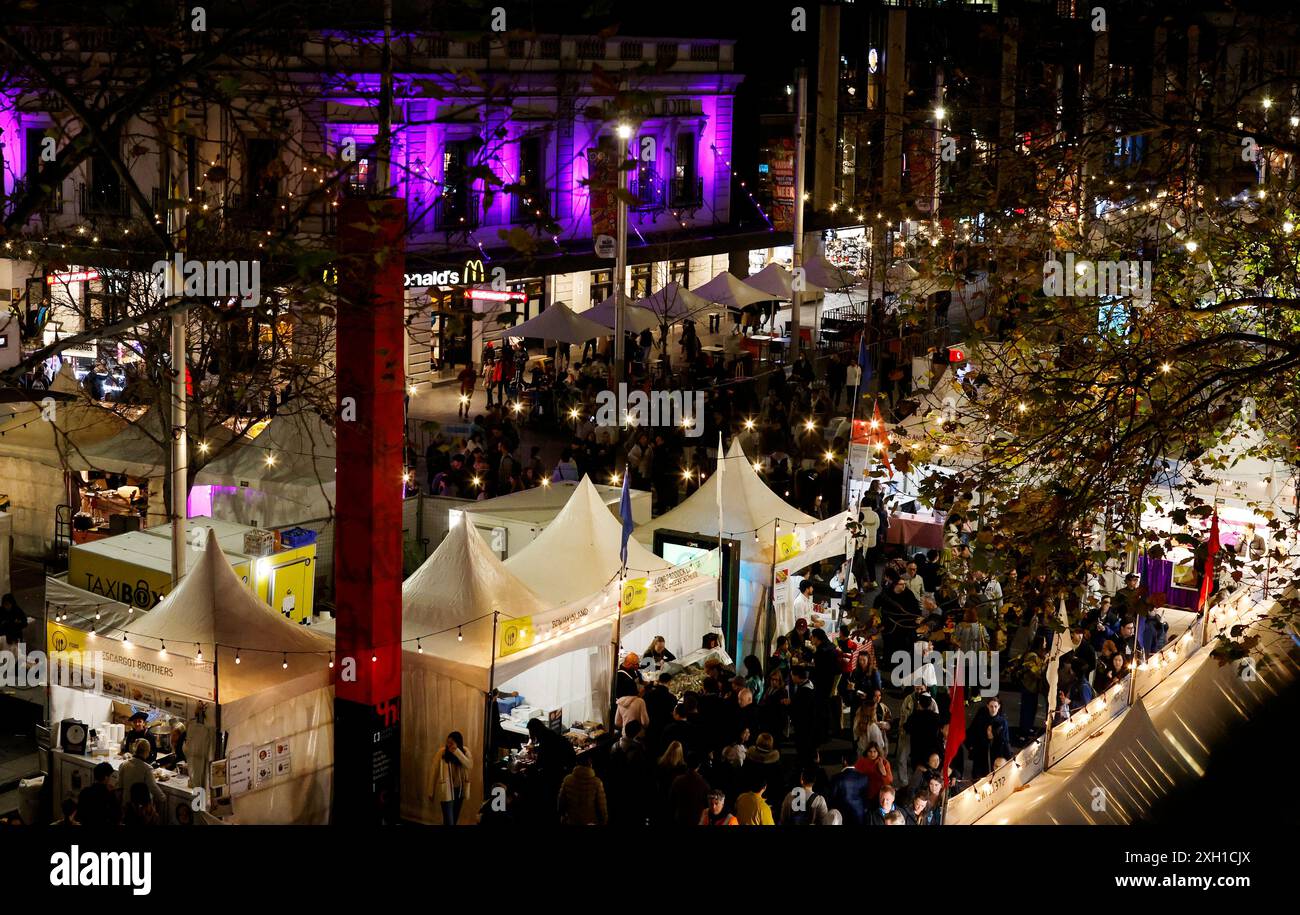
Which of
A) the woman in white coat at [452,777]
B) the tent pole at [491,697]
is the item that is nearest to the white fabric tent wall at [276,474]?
the tent pole at [491,697]

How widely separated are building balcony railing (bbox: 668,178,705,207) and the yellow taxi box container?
2812cm

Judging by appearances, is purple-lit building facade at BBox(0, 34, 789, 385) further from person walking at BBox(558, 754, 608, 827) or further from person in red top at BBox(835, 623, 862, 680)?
person walking at BBox(558, 754, 608, 827)

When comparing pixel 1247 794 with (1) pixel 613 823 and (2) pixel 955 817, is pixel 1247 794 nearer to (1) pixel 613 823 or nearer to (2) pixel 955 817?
(2) pixel 955 817

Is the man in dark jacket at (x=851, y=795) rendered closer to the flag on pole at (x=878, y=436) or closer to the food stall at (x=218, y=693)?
the food stall at (x=218, y=693)

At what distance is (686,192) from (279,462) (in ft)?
86.0

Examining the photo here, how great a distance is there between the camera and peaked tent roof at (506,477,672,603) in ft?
49.8

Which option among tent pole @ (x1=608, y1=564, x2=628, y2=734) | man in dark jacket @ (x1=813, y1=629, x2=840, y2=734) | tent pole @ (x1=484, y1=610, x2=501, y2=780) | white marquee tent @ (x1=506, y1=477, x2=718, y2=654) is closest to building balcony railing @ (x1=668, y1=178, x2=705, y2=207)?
white marquee tent @ (x1=506, y1=477, x2=718, y2=654)

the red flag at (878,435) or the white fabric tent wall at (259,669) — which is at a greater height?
the red flag at (878,435)

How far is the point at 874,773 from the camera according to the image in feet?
39.4

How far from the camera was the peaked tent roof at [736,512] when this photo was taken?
55.7ft

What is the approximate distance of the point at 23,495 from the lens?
20.5 metres

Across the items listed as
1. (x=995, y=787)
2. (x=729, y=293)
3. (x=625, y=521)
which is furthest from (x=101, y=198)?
(x=995, y=787)

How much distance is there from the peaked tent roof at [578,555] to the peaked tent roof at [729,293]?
18619 mm

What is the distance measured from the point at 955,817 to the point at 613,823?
105 inches
